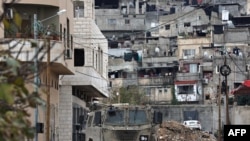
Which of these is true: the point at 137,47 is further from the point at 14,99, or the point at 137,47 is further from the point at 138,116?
the point at 14,99

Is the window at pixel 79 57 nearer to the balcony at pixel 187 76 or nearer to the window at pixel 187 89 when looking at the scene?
the window at pixel 187 89

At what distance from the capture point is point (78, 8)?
5356 centimetres

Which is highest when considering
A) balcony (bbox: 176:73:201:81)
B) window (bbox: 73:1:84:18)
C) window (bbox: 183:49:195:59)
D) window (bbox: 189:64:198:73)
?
window (bbox: 73:1:84:18)

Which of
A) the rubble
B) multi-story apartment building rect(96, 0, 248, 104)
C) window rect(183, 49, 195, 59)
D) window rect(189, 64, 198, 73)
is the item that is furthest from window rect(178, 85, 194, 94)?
the rubble

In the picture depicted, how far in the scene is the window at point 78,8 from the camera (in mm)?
52875

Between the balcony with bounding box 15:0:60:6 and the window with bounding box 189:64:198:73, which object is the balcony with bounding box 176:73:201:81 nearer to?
the window with bounding box 189:64:198:73

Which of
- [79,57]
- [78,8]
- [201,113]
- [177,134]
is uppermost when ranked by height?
[78,8]

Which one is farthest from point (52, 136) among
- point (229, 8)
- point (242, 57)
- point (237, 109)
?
point (229, 8)

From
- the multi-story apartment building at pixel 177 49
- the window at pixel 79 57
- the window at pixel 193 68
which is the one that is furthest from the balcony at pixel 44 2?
the window at pixel 193 68

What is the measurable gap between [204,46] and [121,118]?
73.7 metres

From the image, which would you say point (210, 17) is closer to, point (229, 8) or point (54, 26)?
point (229, 8)

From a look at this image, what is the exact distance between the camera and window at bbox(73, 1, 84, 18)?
52.9 meters

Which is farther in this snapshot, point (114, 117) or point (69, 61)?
point (69, 61)

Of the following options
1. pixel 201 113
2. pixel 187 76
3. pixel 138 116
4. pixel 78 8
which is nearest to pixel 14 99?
pixel 138 116
